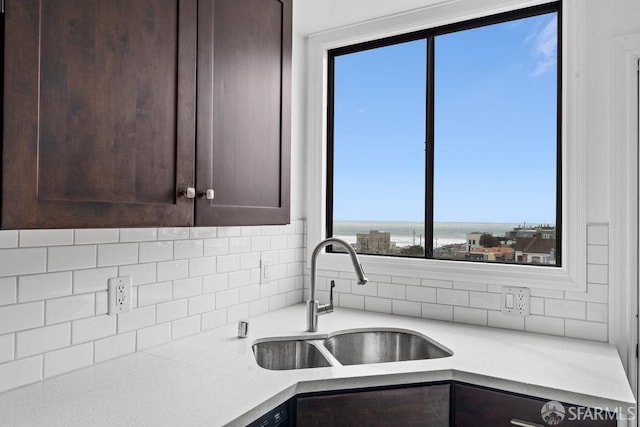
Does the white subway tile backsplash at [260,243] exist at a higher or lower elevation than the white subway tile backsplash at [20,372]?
higher

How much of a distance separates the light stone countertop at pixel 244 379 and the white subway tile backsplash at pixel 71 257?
32cm

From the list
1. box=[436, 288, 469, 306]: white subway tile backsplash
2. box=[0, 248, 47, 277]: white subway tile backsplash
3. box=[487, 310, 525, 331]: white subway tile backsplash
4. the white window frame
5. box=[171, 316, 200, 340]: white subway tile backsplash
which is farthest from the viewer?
box=[436, 288, 469, 306]: white subway tile backsplash

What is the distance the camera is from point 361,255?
230cm

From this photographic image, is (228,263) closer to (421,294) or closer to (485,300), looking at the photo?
(421,294)

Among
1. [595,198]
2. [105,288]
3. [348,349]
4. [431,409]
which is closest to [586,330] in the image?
[595,198]

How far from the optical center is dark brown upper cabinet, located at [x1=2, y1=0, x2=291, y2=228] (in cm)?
88

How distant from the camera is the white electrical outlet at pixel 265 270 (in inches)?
84.5

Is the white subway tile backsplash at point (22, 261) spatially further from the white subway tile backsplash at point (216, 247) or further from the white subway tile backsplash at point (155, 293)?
the white subway tile backsplash at point (216, 247)

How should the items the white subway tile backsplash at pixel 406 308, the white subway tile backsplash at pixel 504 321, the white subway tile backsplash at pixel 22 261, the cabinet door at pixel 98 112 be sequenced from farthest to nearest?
the white subway tile backsplash at pixel 406 308 → the white subway tile backsplash at pixel 504 321 → the white subway tile backsplash at pixel 22 261 → the cabinet door at pixel 98 112

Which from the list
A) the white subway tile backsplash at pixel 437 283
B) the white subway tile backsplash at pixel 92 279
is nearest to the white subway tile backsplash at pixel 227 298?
the white subway tile backsplash at pixel 92 279

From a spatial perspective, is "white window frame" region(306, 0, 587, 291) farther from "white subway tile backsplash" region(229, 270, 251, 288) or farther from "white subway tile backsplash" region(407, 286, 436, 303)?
"white subway tile backsplash" region(229, 270, 251, 288)

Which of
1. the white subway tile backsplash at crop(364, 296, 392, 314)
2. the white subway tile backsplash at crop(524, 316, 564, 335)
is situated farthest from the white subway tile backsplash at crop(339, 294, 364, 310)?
the white subway tile backsplash at crop(524, 316, 564, 335)

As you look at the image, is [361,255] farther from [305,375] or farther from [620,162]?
[620,162]

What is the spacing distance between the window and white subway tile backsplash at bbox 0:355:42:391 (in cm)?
156
